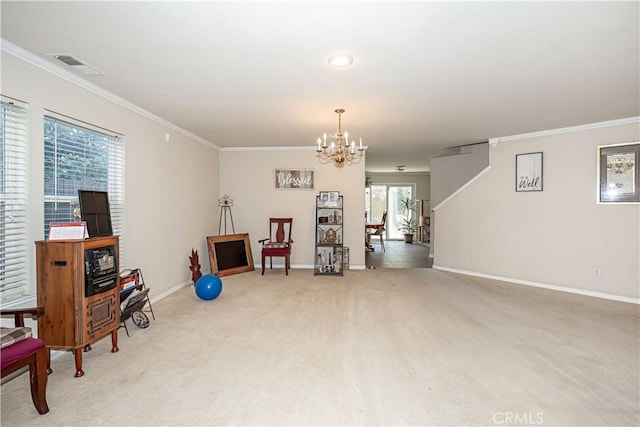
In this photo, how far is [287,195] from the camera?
654 centimetres

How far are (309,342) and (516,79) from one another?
10.00 ft

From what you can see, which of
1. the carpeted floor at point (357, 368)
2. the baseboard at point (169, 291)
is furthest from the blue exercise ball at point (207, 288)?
the baseboard at point (169, 291)

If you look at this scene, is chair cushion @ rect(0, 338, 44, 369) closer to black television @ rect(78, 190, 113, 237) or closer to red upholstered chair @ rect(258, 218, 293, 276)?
black television @ rect(78, 190, 113, 237)

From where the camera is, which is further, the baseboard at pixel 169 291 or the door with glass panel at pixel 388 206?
the door with glass panel at pixel 388 206

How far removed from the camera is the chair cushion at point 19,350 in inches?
70.1

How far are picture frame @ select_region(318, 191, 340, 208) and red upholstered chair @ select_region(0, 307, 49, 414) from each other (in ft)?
15.4

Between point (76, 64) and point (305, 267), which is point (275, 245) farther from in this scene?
point (76, 64)

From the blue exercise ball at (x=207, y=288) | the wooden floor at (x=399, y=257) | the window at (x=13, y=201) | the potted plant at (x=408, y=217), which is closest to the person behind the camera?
the window at (x=13, y=201)

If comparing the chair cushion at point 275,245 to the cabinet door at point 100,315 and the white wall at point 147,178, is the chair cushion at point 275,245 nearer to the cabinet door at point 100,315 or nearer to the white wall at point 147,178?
the white wall at point 147,178

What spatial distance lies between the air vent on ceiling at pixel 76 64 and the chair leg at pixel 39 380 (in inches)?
83.2

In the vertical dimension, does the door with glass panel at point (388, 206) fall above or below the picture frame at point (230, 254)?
above

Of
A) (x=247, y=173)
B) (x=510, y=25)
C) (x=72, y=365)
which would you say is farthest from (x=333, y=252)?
(x=510, y=25)

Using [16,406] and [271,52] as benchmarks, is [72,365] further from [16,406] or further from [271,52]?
[271,52]

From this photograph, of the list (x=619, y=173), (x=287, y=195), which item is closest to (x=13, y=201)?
(x=287, y=195)
